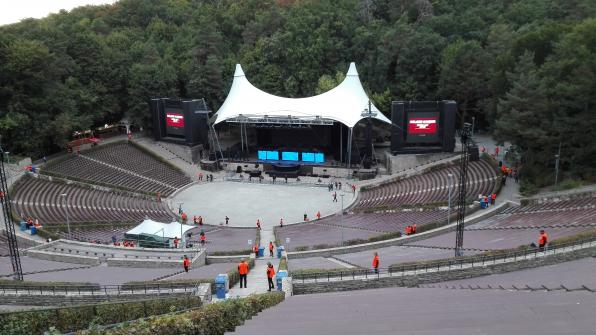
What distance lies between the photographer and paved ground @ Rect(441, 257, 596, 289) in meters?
12.7

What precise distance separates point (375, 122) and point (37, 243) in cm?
3699

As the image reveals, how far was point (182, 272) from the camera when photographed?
2122 centimetres

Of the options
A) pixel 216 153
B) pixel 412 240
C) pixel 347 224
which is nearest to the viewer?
pixel 412 240

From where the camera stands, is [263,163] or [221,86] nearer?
[263,163]

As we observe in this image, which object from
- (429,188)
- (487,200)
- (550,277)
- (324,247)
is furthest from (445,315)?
(429,188)

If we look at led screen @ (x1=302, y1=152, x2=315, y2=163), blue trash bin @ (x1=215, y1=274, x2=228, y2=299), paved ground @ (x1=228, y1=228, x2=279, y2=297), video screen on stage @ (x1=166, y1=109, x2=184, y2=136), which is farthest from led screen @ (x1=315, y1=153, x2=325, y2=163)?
blue trash bin @ (x1=215, y1=274, x2=228, y2=299)

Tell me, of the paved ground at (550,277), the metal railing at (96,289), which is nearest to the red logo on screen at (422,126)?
the paved ground at (550,277)

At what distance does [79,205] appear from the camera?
1412 inches

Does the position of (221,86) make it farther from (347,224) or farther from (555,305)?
(555,305)

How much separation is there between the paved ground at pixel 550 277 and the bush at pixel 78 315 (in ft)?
30.7

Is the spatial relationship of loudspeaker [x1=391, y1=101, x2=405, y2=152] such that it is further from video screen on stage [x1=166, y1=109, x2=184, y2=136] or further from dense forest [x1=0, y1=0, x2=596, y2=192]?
video screen on stage [x1=166, y1=109, x2=184, y2=136]

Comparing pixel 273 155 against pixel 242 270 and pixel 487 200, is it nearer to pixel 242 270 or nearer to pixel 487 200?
pixel 487 200

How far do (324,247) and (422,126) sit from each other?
23808 millimetres

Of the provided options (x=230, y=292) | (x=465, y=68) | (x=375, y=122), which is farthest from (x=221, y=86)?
(x=230, y=292)
